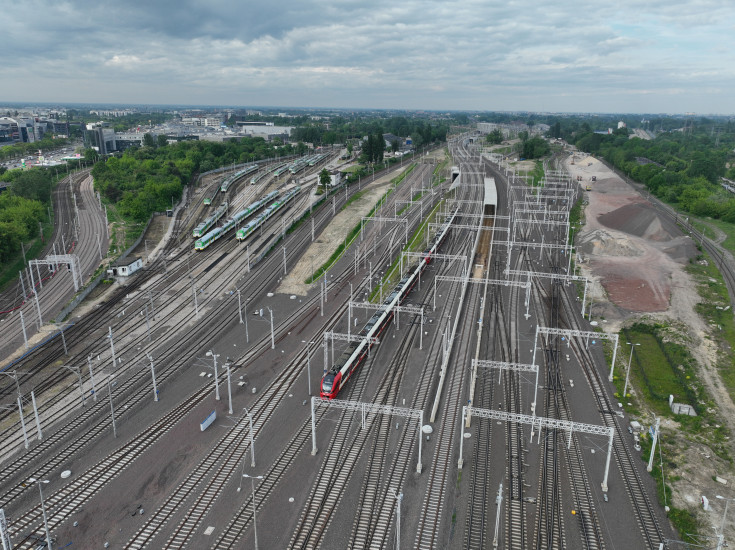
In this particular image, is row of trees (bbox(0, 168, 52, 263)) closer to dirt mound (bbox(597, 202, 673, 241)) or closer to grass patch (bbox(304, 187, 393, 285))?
grass patch (bbox(304, 187, 393, 285))

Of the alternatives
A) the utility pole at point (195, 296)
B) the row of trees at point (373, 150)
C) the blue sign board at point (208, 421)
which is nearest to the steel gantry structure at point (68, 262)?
the utility pole at point (195, 296)

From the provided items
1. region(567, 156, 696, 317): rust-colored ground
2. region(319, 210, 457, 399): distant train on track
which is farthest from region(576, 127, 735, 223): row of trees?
region(319, 210, 457, 399): distant train on track

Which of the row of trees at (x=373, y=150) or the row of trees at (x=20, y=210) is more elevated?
the row of trees at (x=373, y=150)

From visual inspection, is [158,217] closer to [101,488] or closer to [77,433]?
[77,433]

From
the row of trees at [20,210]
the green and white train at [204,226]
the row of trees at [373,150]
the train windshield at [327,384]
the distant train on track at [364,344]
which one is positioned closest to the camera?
the train windshield at [327,384]

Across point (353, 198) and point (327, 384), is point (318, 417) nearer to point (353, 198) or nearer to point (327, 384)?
point (327, 384)

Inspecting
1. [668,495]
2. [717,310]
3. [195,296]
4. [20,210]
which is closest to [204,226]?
[20,210]

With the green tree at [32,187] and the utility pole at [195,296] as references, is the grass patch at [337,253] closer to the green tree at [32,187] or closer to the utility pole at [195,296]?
the utility pole at [195,296]
